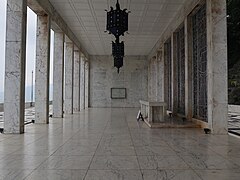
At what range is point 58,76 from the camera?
12664mm

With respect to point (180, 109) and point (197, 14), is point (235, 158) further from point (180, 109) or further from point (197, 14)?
point (180, 109)

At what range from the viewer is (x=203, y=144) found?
5.62 m

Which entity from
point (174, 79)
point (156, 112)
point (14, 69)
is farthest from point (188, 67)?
point (14, 69)

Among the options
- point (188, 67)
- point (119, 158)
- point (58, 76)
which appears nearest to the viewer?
point (119, 158)

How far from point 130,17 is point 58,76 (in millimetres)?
4318

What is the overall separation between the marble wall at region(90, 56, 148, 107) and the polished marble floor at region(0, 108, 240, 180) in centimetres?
1724

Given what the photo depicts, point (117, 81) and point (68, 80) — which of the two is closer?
point (68, 80)

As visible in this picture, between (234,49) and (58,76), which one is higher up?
(234,49)

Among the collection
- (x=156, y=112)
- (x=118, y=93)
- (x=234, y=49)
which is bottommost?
(x=156, y=112)

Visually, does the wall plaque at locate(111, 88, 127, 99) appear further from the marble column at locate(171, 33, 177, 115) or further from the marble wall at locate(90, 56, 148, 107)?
the marble column at locate(171, 33, 177, 115)

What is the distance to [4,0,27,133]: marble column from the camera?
7.17 metres

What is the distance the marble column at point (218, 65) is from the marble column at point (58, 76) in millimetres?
7435

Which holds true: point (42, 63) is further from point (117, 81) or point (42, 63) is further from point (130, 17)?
point (117, 81)

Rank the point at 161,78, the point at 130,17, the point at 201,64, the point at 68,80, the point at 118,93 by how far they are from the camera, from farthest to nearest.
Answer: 1. the point at 118,93
2. the point at 161,78
3. the point at 68,80
4. the point at 130,17
5. the point at 201,64
